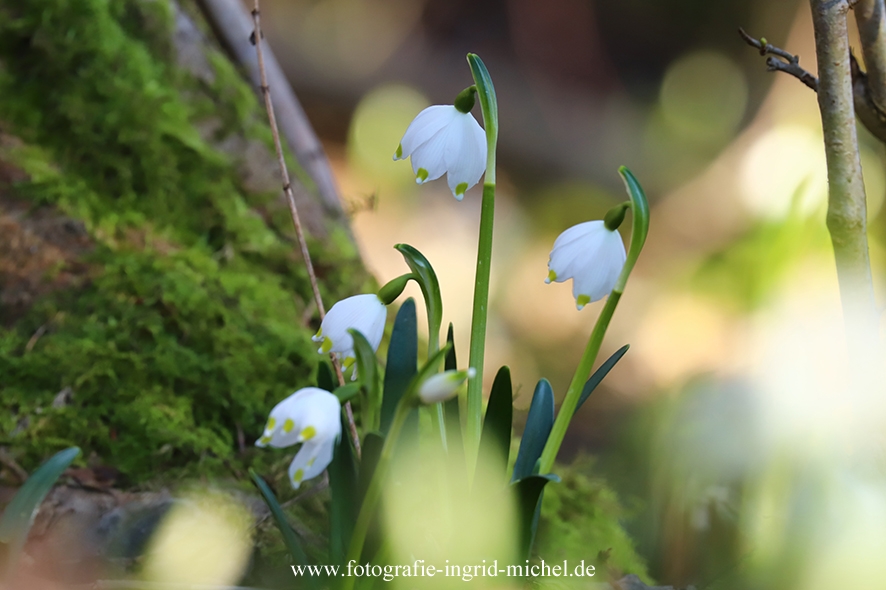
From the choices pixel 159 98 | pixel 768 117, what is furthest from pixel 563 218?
pixel 159 98

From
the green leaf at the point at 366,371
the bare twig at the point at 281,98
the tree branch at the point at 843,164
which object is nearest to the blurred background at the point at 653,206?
the bare twig at the point at 281,98

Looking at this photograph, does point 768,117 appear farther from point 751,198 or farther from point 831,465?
point 831,465

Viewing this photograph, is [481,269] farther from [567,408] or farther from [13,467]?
[13,467]

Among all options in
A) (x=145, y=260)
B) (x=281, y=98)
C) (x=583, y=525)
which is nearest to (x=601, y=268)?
(x=583, y=525)

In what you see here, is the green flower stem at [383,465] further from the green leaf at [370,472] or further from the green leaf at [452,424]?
the green leaf at [452,424]


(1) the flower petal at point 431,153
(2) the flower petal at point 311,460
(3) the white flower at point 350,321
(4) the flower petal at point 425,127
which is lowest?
(2) the flower petal at point 311,460

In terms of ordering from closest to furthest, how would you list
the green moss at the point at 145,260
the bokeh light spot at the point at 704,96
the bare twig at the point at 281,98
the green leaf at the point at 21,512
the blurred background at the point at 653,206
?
the green leaf at the point at 21,512
the green moss at the point at 145,260
the blurred background at the point at 653,206
the bare twig at the point at 281,98
the bokeh light spot at the point at 704,96

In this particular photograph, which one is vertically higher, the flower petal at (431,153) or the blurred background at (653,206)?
the blurred background at (653,206)
